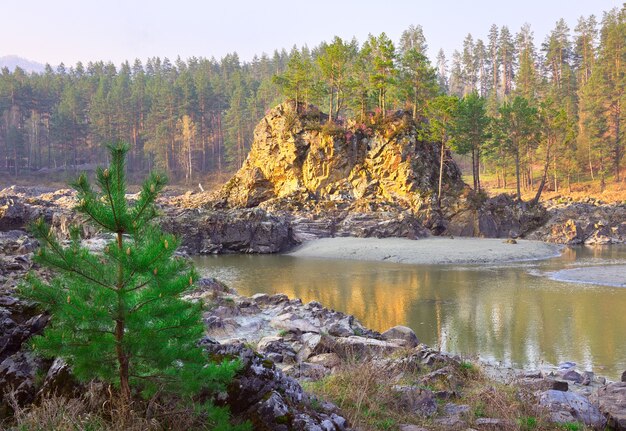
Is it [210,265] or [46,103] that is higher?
[46,103]

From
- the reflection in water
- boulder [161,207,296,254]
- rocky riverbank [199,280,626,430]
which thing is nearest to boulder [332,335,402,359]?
rocky riverbank [199,280,626,430]

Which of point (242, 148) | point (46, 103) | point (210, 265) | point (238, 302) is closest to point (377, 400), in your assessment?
point (238, 302)

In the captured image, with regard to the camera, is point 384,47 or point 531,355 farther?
point 384,47

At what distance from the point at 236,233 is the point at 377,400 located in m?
36.2

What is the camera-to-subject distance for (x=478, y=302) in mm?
21234

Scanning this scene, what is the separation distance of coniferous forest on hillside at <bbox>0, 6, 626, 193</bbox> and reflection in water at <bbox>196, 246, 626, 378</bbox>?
2103 cm

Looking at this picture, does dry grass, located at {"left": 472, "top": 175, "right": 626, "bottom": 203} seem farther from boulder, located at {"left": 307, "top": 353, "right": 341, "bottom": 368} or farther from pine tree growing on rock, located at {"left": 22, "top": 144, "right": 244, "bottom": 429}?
pine tree growing on rock, located at {"left": 22, "top": 144, "right": 244, "bottom": 429}

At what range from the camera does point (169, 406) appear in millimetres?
5480

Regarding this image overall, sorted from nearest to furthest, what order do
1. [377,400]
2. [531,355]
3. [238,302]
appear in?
[377,400] < [531,355] < [238,302]

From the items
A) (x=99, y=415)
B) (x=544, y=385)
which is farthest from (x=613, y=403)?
(x=99, y=415)

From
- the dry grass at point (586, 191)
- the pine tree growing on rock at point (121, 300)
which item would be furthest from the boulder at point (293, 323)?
the dry grass at point (586, 191)

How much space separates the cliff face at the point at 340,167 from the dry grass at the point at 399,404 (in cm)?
3867

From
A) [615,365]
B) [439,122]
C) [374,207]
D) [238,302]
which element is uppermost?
[439,122]

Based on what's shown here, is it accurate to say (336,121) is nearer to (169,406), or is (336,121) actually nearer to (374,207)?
(374,207)
